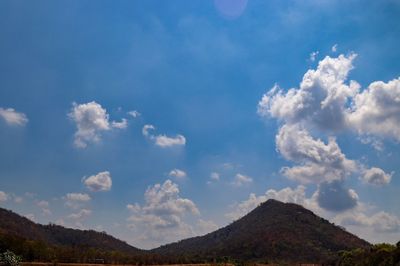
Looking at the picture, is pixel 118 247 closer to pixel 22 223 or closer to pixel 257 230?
pixel 22 223

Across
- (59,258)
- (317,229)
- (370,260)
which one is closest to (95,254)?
(59,258)

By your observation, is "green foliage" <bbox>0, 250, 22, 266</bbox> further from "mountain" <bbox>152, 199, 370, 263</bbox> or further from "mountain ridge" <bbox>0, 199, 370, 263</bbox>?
"mountain" <bbox>152, 199, 370, 263</bbox>

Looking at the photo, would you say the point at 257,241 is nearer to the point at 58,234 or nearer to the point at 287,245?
the point at 287,245

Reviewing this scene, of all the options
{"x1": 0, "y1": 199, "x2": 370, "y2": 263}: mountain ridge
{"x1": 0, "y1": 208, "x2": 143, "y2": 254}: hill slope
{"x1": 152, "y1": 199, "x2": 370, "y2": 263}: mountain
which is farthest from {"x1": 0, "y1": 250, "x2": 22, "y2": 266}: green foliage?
{"x1": 152, "y1": 199, "x2": 370, "y2": 263}: mountain

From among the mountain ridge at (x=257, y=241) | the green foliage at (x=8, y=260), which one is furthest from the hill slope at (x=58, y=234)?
the green foliage at (x=8, y=260)

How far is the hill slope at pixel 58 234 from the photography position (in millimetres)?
156250

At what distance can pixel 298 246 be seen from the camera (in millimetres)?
169000

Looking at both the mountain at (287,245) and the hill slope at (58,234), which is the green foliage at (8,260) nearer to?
the hill slope at (58,234)

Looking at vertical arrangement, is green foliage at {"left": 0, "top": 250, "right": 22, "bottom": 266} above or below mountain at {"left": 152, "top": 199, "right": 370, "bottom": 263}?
below

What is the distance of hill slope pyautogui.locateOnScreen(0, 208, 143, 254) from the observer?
156m

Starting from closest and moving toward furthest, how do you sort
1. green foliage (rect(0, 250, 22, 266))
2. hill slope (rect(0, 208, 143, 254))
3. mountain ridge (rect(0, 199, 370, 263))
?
1. green foliage (rect(0, 250, 22, 266))
2. hill slope (rect(0, 208, 143, 254))
3. mountain ridge (rect(0, 199, 370, 263))

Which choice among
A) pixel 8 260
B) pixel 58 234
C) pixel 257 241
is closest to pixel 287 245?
pixel 257 241

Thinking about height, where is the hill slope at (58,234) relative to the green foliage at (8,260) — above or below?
above

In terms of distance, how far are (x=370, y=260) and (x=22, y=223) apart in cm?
14028
